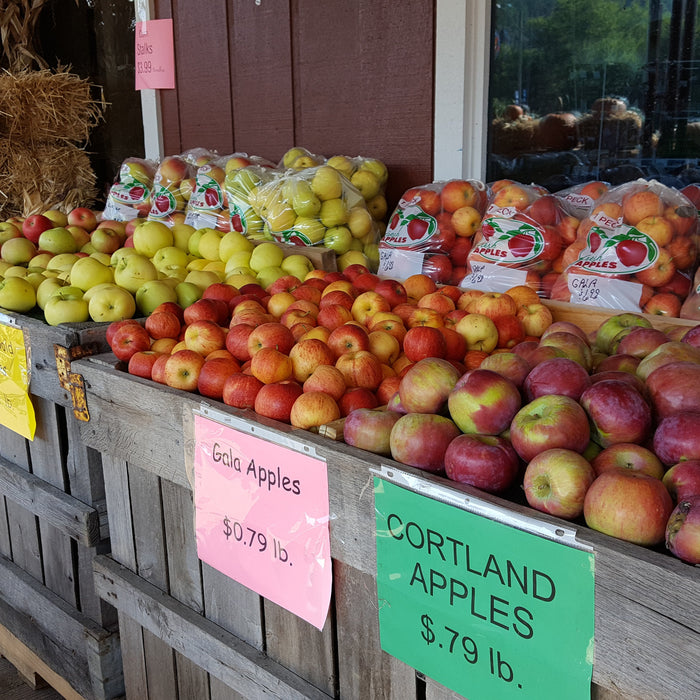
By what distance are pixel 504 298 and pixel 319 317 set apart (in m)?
0.47

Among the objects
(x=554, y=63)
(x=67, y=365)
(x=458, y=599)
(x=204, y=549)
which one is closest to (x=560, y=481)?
(x=458, y=599)

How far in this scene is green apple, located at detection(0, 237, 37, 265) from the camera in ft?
9.34

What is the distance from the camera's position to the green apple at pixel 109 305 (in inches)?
83.3

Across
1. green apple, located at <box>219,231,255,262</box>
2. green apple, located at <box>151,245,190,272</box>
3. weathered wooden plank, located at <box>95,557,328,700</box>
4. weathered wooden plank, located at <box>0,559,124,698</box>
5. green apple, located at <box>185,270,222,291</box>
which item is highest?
green apple, located at <box>219,231,255,262</box>

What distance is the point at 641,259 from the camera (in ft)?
7.01

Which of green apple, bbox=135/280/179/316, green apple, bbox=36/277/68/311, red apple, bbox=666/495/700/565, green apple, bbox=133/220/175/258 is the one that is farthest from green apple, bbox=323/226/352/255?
red apple, bbox=666/495/700/565

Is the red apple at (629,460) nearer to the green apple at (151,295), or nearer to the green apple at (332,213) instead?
the green apple at (151,295)

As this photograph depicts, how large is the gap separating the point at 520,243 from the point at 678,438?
1470 mm

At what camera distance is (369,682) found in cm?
131

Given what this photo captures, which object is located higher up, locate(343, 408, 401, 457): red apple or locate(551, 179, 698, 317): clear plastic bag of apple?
locate(551, 179, 698, 317): clear plastic bag of apple

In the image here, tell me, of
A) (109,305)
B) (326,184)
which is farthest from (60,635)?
(326,184)

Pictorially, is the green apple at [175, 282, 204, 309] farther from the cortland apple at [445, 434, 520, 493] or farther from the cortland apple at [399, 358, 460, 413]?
the cortland apple at [445, 434, 520, 493]

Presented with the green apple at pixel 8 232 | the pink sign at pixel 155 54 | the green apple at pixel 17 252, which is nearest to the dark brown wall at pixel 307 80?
the pink sign at pixel 155 54

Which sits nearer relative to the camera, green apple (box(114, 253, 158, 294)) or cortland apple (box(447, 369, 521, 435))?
cortland apple (box(447, 369, 521, 435))
